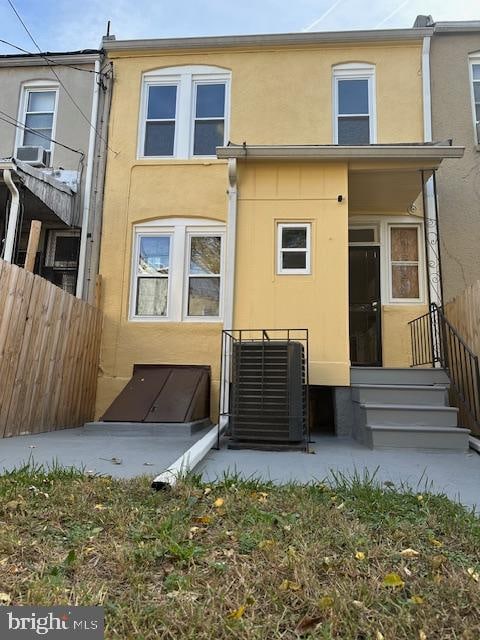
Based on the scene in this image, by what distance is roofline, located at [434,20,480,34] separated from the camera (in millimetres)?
7812

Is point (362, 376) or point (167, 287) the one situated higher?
point (167, 287)

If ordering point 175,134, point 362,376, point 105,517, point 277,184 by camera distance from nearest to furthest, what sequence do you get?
point 105,517 < point 362,376 < point 277,184 < point 175,134

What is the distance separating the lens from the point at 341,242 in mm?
6543

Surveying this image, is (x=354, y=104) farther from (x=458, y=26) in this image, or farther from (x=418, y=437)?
(x=418, y=437)

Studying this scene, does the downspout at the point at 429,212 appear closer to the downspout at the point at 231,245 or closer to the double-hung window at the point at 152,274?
the downspout at the point at 231,245

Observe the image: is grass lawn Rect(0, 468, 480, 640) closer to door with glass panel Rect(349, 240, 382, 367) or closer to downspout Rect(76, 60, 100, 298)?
door with glass panel Rect(349, 240, 382, 367)

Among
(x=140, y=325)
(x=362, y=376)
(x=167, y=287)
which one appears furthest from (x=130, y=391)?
(x=362, y=376)

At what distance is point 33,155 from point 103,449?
593cm

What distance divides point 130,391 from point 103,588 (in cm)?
478

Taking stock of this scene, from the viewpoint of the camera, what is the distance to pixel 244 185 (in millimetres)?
6852

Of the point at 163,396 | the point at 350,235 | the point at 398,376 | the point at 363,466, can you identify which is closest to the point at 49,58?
the point at 350,235

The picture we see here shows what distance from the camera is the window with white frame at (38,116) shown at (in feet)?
28.1

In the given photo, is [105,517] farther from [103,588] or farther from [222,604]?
[222,604]

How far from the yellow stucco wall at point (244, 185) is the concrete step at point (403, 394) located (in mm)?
1261
